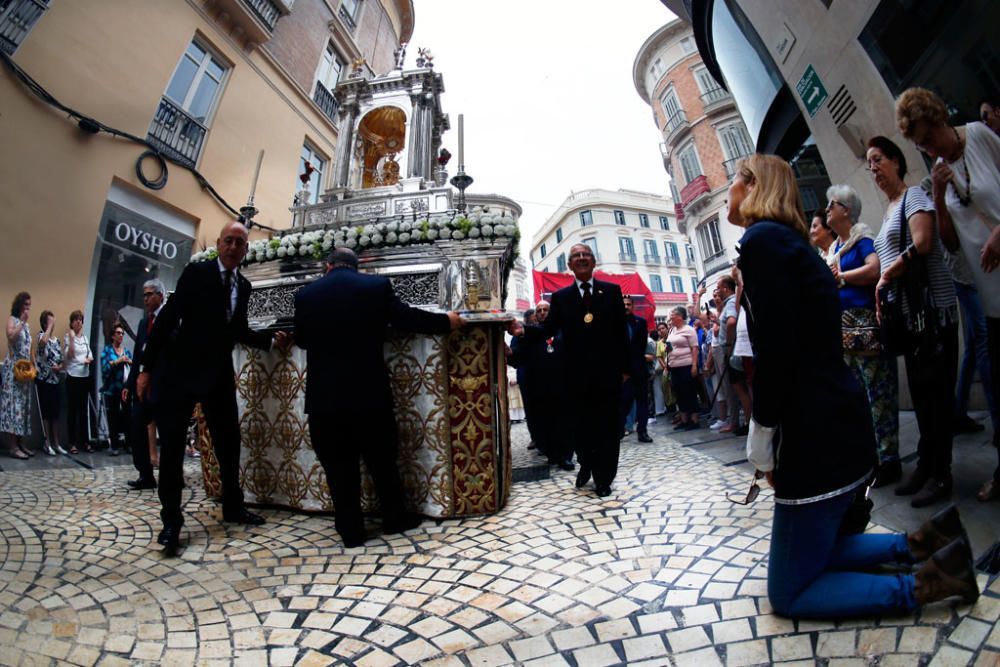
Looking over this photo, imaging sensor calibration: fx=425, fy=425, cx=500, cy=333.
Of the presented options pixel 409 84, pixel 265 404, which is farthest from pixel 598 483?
pixel 409 84

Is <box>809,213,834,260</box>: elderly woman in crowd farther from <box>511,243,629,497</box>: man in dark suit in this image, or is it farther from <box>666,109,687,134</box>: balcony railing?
<box>666,109,687,134</box>: balcony railing

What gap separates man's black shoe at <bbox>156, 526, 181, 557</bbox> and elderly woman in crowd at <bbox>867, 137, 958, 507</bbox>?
407 cm

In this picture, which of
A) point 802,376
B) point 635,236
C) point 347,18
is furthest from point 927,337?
point 635,236

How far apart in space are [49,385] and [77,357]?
0.48 meters

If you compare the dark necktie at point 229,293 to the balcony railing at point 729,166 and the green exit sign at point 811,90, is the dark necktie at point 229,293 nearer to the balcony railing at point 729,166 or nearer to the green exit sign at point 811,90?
the green exit sign at point 811,90

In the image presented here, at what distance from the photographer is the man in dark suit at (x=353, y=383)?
2.62m

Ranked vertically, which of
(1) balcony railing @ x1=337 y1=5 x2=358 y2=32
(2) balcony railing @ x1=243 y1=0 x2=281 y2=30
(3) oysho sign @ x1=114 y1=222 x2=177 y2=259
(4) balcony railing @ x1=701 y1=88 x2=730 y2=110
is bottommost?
(3) oysho sign @ x1=114 y1=222 x2=177 y2=259

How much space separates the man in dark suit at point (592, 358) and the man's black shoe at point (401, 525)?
1.48 metres

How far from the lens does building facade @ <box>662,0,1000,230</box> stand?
3.72 meters

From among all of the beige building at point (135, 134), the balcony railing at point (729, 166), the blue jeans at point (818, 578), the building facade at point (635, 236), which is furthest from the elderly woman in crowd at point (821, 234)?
the building facade at point (635, 236)

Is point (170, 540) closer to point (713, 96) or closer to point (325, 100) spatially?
point (325, 100)

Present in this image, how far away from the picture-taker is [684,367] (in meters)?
6.70

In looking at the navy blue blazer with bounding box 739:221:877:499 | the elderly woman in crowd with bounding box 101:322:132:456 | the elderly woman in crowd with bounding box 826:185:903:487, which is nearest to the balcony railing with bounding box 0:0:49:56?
the elderly woman in crowd with bounding box 101:322:132:456

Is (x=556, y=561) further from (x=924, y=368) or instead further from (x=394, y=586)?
(x=924, y=368)
